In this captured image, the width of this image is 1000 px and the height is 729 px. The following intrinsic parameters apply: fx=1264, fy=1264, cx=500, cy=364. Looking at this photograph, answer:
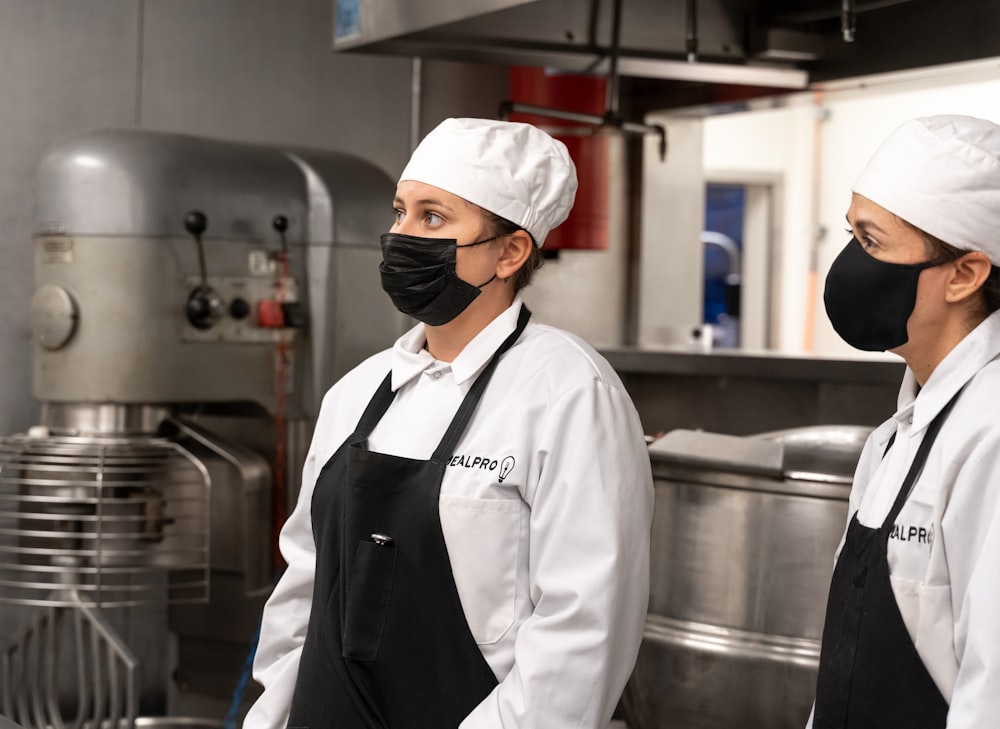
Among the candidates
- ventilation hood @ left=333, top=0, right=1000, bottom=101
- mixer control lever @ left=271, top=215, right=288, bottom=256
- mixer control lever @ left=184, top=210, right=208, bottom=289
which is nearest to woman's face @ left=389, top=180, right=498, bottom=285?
ventilation hood @ left=333, top=0, right=1000, bottom=101

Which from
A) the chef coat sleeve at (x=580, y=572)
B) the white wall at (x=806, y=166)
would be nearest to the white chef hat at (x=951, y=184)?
the chef coat sleeve at (x=580, y=572)

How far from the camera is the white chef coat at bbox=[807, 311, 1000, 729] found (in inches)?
42.4

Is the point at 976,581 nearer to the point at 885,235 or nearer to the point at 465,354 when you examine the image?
the point at 885,235

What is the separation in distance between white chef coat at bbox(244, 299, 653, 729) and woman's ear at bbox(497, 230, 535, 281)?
59 millimetres

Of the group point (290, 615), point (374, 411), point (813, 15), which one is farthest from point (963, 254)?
point (813, 15)

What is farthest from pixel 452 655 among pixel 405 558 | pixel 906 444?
pixel 906 444

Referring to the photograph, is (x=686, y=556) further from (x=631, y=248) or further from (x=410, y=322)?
(x=631, y=248)

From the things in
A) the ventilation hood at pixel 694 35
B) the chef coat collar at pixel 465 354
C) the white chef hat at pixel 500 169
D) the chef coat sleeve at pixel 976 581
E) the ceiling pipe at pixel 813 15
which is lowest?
the chef coat sleeve at pixel 976 581

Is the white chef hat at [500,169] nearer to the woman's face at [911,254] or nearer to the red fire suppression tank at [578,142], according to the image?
the woman's face at [911,254]

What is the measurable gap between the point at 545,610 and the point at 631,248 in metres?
3.33

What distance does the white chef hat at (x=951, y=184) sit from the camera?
Result: 1.21 m

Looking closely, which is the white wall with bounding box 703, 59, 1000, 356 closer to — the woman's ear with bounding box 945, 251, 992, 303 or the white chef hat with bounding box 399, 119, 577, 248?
the white chef hat with bounding box 399, 119, 577, 248

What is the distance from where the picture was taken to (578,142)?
372cm

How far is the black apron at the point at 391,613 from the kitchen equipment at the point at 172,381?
110 cm
